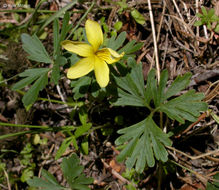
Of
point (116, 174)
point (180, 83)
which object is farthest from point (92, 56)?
point (116, 174)

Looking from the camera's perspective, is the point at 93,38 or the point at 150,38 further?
the point at 150,38

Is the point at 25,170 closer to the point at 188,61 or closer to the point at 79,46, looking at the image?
the point at 79,46

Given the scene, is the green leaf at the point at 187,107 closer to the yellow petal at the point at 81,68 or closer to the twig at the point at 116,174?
the yellow petal at the point at 81,68

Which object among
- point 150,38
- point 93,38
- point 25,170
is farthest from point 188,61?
point 25,170

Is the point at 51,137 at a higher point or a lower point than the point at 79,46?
lower

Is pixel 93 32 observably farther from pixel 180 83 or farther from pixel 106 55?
pixel 180 83

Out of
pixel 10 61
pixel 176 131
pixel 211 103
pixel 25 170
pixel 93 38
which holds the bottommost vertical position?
pixel 25 170
